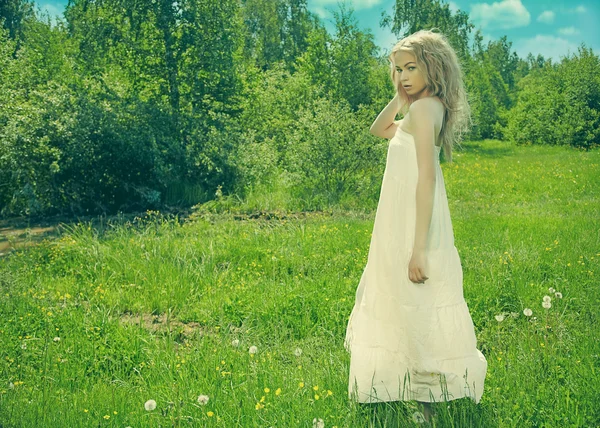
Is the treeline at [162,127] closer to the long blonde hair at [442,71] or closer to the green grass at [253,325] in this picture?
the green grass at [253,325]

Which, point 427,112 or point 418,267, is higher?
point 427,112

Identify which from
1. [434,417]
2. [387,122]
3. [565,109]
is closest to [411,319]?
[434,417]

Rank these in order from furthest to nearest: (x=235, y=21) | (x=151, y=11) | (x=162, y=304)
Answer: (x=235, y=21), (x=151, y=11), (x=162, y=304)

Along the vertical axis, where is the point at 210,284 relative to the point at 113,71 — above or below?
below

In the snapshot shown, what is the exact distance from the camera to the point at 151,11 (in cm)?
1394

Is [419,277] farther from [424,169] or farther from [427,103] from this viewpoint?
[427,103]

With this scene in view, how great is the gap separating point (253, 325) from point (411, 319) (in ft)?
7.64

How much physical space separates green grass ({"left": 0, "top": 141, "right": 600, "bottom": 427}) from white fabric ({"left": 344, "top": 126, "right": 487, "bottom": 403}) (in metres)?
0.15

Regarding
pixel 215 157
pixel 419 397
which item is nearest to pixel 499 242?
pixel 419 397

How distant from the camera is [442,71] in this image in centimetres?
295

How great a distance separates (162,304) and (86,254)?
81.9 inches

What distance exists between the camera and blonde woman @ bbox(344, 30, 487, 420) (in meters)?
2.89

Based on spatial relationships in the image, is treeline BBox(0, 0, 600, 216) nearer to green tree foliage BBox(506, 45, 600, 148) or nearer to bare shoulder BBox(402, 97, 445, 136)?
bare shoulder BBox(402, 97, 445, 136)

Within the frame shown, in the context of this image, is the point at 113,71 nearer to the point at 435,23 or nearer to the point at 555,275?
the point at 555,275
